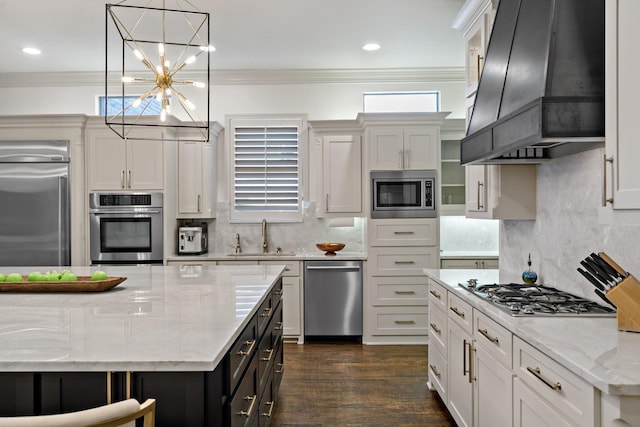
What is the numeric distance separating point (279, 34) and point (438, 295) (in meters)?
2.73

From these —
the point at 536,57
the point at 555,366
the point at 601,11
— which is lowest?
the point at 555,366

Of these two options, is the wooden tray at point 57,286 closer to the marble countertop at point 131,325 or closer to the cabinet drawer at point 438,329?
the marble countertop at point 131,325

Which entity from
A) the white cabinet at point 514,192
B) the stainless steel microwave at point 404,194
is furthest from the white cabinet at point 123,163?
the white cabinet at point 514,192

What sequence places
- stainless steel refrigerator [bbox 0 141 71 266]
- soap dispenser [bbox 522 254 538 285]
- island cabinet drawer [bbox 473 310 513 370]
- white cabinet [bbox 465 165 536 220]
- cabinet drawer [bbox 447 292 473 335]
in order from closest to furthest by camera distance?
island cabinet drawer [bbox 473 310 513 370] < cabinet drawer [bbox 447 292 473 335] < soap dispenser [bbox 522 254 538 285] < white cabinet [bbox 465 165 536 220] < stainless steel refrigerator [bbox 0 141 71 266]

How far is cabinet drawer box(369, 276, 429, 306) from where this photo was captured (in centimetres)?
473

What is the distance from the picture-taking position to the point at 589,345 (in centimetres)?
154

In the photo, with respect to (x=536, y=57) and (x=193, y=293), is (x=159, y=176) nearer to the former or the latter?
(x=193, y=293)

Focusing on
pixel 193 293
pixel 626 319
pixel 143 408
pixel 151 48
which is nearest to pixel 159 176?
pixel 151 48

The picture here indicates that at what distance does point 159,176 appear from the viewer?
4738 millimetres

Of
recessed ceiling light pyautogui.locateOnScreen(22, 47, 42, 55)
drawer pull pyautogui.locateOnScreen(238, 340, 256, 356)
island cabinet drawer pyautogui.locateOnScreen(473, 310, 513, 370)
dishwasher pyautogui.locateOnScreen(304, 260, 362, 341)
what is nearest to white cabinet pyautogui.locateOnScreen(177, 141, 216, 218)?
dishwasher pyautogui.locateOnScreen(304, 260, 362, 341)

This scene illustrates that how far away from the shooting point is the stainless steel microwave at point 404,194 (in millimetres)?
4742

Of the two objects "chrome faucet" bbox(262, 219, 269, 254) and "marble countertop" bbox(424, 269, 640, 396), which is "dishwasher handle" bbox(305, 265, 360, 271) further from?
"marble countertop" bbox(424, 269, 640, 396)

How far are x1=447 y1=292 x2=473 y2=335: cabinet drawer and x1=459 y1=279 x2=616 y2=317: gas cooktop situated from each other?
0.30 feet

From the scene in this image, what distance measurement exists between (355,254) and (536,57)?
10.8ft
